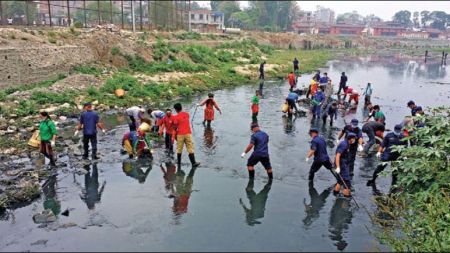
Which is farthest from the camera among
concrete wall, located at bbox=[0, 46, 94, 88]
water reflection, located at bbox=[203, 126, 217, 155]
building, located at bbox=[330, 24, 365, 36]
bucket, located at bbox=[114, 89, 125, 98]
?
building, located at bbox=[330, 24, 365, 36]

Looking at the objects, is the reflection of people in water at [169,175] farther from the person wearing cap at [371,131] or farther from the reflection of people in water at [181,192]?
the person wearing cap at [371,131]

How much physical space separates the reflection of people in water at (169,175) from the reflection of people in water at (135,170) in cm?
54

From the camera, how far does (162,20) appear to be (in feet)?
216

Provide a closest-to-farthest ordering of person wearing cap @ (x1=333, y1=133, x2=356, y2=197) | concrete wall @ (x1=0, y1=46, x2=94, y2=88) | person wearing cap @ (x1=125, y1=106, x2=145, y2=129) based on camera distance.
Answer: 1. person wearing cap @ (x1=333, y1=133, x2=356, y2=197)
2. person wearing cap @ (x1=125, y1=106, x2=145, y2=129)
3. concrete wall @ (x1=0, y1=46, x2=94, y2=88)

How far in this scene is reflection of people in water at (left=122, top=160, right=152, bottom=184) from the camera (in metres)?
11.5

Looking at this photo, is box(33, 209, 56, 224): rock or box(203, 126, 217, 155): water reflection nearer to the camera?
box(33, 209, 56, 224): rock

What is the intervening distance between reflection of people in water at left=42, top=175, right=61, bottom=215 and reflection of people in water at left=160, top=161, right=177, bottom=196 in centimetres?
276

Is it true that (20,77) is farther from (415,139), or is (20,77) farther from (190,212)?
(415,139)

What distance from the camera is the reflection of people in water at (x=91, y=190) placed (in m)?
9.86

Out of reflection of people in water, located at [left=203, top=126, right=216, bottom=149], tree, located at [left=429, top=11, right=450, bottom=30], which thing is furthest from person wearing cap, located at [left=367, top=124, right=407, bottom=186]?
tree, located at [left=429, top=11, right=450, bottom=30]

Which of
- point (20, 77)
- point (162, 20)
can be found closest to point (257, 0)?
point (162, 20)

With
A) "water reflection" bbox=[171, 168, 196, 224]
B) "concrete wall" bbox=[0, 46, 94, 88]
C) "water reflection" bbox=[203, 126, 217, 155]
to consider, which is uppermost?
"concrete wall" bbox=[0, 46, 94, 88]

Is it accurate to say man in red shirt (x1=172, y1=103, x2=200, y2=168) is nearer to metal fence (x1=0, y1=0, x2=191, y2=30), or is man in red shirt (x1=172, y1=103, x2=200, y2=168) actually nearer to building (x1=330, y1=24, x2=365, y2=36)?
metal fence (x1=0, y1=0, x2=191, y2=30)

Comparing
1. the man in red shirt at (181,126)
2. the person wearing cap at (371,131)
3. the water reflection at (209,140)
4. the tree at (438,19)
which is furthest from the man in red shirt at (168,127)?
the tree at (438,19)
